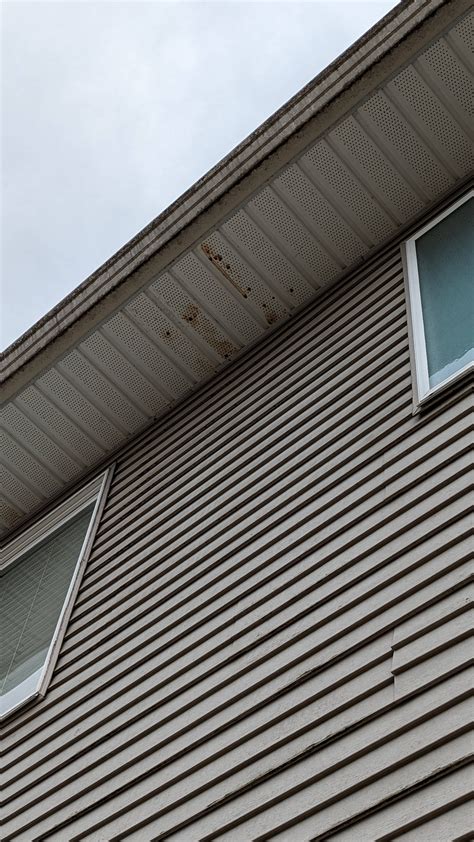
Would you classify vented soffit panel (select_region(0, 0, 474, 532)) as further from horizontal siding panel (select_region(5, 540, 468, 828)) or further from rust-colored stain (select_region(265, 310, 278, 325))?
horizontal siding panel (select_region(5, 540, 468, 828))

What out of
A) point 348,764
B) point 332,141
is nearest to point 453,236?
point 332,141

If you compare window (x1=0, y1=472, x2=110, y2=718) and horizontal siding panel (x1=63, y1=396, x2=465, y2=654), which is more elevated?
window (x1=0, y1=472, x2=110, y2=718)

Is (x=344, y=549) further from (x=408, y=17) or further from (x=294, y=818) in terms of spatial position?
(x=408, y=17)

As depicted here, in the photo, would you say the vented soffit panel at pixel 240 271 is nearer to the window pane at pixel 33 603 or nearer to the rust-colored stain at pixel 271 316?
the rust-colored stain at pixel 271 316

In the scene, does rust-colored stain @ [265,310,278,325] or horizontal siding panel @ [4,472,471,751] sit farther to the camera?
rust-colored stain @ [265,310,278,325]

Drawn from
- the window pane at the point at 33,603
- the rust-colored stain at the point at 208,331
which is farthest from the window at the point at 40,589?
the rust-colored stain at the point at 208,331

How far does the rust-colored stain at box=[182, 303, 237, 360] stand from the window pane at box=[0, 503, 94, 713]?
4.18ft

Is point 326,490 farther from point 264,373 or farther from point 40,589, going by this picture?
point 40,589

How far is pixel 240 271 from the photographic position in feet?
20.5

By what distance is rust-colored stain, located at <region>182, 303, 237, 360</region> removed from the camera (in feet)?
21.0

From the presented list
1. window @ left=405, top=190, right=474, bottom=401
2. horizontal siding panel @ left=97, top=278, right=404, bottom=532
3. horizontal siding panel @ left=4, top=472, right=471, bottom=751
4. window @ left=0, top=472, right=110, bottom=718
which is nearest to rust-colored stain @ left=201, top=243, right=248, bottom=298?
horizontal siding panel @ left=97, top=278, right=404, bottom=532

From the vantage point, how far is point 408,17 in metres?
5.45

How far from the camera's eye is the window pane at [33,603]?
5566 mm

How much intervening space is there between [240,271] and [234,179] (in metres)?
0.57
